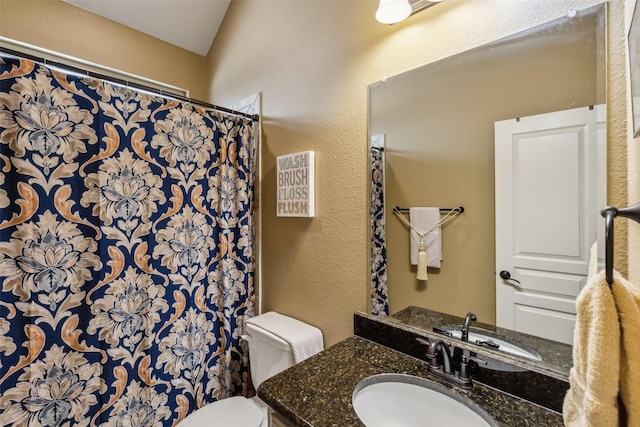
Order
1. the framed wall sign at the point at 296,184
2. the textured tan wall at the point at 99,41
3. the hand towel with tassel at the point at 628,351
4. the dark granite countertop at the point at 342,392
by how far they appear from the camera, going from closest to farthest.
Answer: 1. the hand towel with tassel at the point at 628,351
2. the dark granite countertop at the point at 342,392
3. the framed wall sign at the point at 296,184
4. the textured tan wall at the point at 99,41

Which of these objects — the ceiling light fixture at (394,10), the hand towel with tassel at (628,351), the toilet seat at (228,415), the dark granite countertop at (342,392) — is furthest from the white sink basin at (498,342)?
the ceiling light fixture at (394,10)

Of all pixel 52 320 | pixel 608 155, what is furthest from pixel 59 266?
pixel 608 155

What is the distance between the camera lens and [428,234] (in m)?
1.07

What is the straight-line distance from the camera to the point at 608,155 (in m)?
0.73

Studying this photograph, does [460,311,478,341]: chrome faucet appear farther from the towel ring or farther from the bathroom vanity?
the towel ring

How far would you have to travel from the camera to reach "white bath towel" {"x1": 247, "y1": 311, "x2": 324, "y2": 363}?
52.4 inches

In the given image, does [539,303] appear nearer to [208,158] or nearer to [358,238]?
[358,238]

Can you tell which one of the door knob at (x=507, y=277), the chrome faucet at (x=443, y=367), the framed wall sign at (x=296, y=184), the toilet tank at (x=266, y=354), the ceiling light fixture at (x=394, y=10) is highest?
the ceiling light fixture at (x=394, y=10)

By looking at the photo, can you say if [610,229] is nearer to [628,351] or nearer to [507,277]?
[628,351]

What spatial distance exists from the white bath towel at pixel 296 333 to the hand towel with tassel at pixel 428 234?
0.64 meters

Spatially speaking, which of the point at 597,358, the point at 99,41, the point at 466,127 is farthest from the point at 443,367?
the point at 99,41

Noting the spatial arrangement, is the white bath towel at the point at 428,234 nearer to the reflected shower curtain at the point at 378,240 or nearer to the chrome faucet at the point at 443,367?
the reflected shower curtain at the point at 378,240

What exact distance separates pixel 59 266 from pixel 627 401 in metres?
1.67

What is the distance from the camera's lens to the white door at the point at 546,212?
0.76 m
